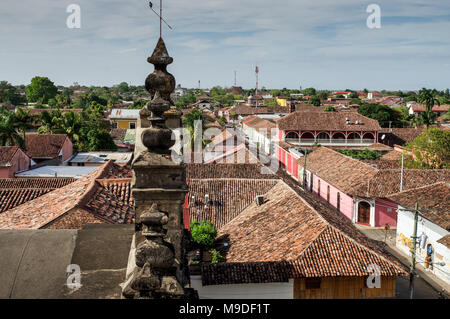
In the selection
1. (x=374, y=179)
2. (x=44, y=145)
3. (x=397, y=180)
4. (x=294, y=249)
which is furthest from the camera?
(x=44, y=145)

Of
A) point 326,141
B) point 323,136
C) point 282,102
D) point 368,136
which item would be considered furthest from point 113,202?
point 282,102

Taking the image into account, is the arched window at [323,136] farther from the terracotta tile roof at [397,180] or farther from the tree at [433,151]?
the terracotta tile roof at [397,180]

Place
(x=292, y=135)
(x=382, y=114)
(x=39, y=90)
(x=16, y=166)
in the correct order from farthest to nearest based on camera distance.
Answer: (x=39, y=90)
(x=382, y=114)
(x=292, y=135)
(x=16, y=166)

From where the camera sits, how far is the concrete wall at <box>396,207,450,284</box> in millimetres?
19203

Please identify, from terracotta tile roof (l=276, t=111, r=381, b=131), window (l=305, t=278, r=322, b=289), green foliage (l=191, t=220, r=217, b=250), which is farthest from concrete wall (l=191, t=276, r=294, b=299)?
terracotta tile roof (l=276, t=111, r=381, b=131)

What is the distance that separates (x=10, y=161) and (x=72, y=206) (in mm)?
22077

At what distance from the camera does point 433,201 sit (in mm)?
20156

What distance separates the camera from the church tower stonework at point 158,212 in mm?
3721

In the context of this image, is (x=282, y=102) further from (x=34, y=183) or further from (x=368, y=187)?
(x=34, y=183)

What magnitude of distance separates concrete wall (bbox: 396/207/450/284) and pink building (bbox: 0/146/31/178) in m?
25.7

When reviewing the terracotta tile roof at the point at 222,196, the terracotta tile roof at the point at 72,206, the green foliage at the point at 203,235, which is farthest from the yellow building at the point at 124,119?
the terracotta tile roof at the point at 72,206
